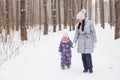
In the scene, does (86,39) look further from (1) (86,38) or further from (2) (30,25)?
(2) (30,25)

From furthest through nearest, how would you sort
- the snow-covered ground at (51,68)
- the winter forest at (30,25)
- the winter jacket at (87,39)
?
the winter forest at (30,25), the winter jacket at (87,39), the snow-covered ground at (51,68)

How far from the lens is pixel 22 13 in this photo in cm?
1593

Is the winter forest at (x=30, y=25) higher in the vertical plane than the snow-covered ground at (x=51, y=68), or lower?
higher

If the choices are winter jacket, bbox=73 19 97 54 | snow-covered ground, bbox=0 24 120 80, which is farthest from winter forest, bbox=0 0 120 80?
winter jacket, bbox=73 19 97 54

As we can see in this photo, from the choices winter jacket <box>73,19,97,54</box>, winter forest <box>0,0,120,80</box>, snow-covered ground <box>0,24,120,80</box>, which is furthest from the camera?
winter forest <box>0,0,120,80</box>

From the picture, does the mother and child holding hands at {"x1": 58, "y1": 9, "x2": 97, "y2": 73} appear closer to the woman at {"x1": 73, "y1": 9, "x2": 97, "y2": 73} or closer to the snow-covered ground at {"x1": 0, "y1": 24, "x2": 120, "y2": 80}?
the woman at {"x1": 73, "y1": 9, "x2": 97, "y2": 73}

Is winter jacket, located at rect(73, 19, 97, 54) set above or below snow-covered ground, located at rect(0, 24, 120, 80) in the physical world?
above

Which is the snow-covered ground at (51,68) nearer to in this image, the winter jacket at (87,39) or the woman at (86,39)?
the woman at (86,39)

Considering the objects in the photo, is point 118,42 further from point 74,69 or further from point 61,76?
point 61,76

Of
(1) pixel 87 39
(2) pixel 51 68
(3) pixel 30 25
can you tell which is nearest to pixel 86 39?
(1) pixel 87 39

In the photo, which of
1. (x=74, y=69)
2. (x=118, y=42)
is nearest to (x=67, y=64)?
(x=74, y=69)

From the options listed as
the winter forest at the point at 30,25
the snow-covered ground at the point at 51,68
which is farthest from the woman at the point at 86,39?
the winter forest at the point at 30,25

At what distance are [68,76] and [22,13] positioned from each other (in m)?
8.53

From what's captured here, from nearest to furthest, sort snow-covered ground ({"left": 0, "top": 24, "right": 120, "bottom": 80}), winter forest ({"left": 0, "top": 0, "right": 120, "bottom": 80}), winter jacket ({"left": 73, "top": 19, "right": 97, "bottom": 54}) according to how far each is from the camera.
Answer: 1. snow-covered ground ({"left": 0, "top": 24, "right": 120, "bottom": 80})
2. winter jacket ({"left": 73, "top": 19, "right": 97, "bottom": 54})
3. winter forest ({"left": 0, "top": 0, "right": 120, "bottom": 80})
